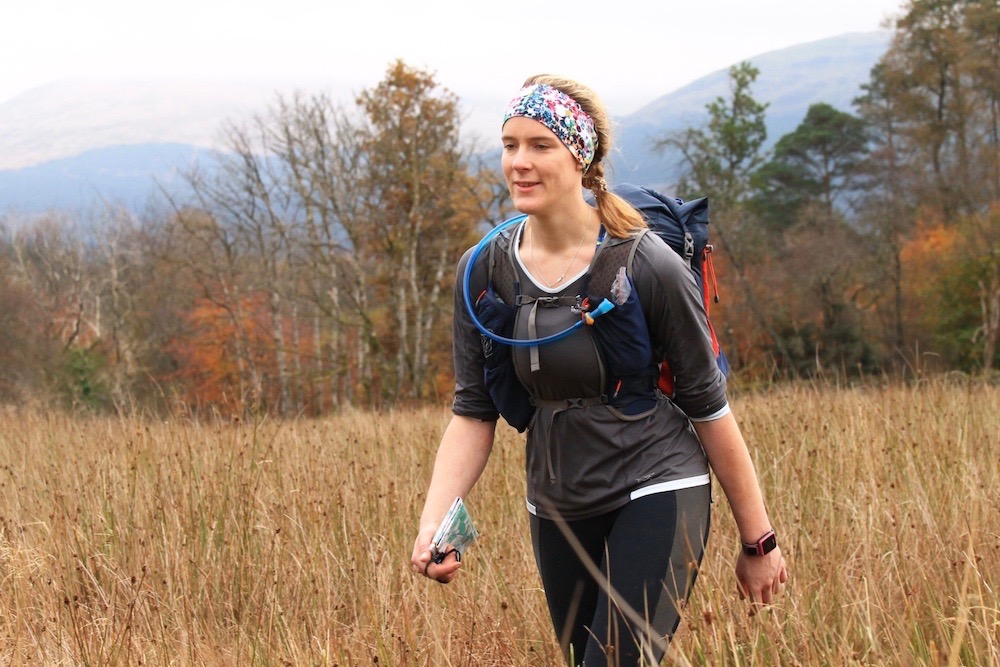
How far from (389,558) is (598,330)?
69.8 inches

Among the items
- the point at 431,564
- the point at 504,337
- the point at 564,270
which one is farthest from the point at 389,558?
the point at 564,270

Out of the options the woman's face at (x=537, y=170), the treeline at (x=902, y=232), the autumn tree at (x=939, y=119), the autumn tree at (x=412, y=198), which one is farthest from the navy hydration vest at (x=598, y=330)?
the autumn tree at (x=939, y=119)

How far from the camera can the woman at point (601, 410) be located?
6.45 feet

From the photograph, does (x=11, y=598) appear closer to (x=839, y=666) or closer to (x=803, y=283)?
(x=839, y=666)

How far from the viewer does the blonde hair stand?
2.05 metres

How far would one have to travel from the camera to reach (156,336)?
36.7m

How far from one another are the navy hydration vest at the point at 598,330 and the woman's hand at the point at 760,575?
17.0 inches

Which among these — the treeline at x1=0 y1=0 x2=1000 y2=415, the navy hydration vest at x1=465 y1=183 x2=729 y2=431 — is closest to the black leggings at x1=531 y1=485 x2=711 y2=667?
the navy hydration vest at x1=465 y1=183 x2=729 y2=431

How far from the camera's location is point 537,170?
2049 millimetres

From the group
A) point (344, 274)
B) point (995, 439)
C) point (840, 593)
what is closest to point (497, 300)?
point (840, 593)

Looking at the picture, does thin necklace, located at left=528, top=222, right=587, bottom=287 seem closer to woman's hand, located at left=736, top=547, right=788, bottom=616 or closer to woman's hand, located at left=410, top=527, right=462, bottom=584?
woman's hand, located at left=410, top=527, right=462, bottom=584

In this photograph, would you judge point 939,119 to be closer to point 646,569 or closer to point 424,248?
point 424,248

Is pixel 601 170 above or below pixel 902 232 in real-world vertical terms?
above

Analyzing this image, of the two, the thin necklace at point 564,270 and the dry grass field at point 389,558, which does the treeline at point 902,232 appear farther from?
the thin necklace at point 564,270
